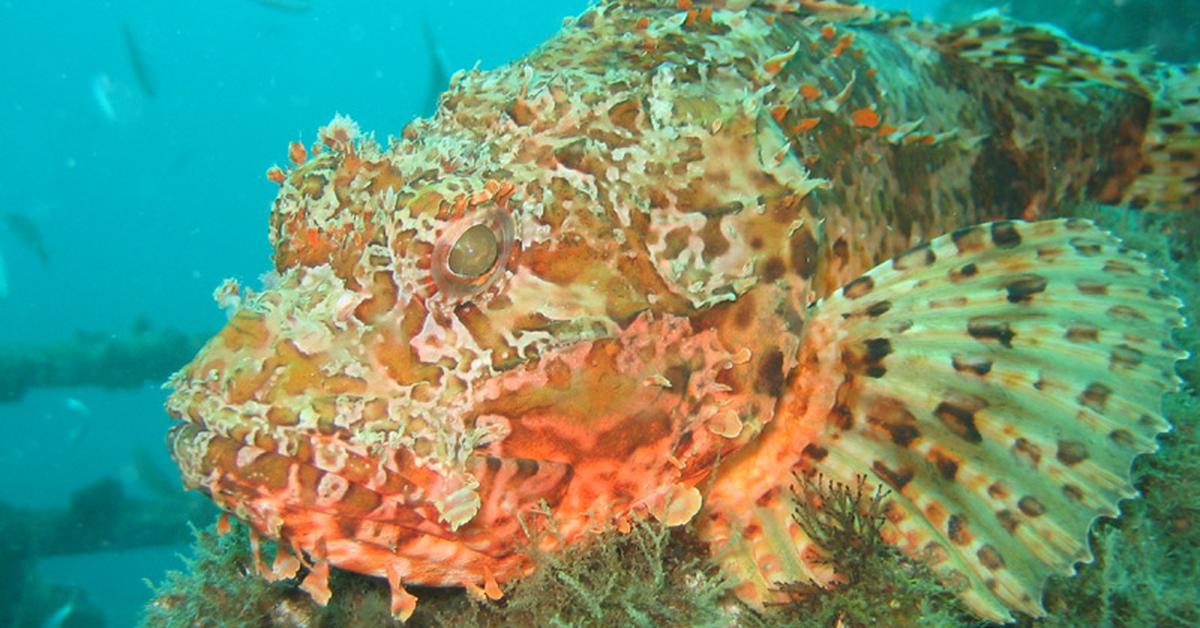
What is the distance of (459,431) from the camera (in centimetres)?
264

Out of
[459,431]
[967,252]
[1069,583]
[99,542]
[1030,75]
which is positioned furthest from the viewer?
[99,542]

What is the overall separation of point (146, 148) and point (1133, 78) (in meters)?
166

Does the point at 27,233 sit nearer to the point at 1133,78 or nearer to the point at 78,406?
the point at 78,406

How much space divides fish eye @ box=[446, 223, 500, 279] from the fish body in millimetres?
10

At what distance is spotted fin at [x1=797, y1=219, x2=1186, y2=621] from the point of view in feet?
9.91

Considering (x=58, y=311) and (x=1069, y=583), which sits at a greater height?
(x=58, y=311)

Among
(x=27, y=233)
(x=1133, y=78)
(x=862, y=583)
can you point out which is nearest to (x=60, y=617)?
(x=27, y=233)

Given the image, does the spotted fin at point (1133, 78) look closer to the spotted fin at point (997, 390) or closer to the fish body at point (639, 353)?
the fish body at point (639, 353)

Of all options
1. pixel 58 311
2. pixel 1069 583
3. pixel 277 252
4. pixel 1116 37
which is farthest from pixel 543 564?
pixel 58 311

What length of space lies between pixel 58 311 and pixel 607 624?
140796mm

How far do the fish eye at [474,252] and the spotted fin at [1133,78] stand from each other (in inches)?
160

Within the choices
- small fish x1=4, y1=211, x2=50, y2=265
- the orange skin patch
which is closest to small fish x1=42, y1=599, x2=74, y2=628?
small fish x1=4, y1=211, x2=50, y2=265

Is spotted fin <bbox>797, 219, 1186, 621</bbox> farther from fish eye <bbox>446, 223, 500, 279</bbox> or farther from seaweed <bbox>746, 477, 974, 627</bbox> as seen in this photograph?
fish eye <bbox>446, 223, 500, 279</bbox>

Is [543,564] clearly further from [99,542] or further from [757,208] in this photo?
[99,542]
